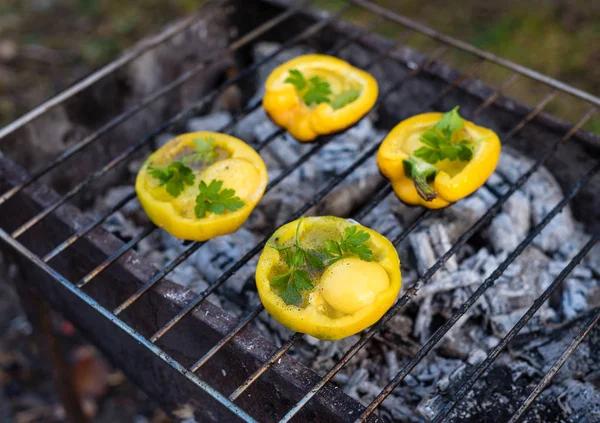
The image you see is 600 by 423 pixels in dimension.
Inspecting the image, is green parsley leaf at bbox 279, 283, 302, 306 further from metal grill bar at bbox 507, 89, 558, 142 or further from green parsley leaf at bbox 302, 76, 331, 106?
metal grill bar at bbox 507, 89, 558, 142

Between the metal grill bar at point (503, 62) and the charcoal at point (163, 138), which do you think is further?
the charcoal at point (163, 138)

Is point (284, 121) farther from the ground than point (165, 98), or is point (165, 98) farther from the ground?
point (284, 121)

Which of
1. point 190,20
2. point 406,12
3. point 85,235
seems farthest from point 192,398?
point 406,12

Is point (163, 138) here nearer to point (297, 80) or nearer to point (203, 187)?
point (297, 80)

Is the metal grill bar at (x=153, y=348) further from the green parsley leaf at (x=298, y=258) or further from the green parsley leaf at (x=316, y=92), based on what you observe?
the green parsley leaf at (x=316, y=92)

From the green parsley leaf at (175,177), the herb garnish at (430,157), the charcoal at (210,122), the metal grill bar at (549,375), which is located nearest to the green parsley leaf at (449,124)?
the herb garnish at (430,157)

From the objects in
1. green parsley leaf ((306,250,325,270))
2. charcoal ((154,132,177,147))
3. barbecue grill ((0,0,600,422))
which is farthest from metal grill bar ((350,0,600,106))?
green parsley leaf ((306,250,325,270))

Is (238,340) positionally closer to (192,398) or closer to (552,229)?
(192,398)
